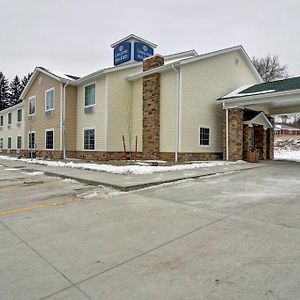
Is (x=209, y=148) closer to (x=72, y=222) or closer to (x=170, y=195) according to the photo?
(x=170, y=195)

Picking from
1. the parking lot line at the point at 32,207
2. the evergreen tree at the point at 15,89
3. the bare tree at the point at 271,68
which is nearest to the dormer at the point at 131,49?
the parking lot line at the point at 32,207

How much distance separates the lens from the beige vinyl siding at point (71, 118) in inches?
727

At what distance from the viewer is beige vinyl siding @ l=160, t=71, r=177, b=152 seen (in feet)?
46.7

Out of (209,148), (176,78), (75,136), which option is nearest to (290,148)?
(209,148)

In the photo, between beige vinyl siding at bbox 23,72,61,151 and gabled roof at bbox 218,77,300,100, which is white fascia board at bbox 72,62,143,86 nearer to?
beige vinyl siding at bbox 23,72,61,151

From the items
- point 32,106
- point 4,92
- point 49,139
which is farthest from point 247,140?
point 4,92

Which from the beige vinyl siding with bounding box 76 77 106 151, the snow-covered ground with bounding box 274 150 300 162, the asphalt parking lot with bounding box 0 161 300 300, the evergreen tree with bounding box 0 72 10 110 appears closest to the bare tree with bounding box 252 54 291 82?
the snow-covered ground with bounding box 274 150 300 162

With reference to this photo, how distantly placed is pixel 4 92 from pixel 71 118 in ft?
168

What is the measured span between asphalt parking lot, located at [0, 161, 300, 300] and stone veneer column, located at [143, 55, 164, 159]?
9.19 m

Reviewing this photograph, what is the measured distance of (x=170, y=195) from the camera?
598 cm

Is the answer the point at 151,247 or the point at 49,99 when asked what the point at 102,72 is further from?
the point at 151,247

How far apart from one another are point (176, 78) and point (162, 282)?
42.7 feet

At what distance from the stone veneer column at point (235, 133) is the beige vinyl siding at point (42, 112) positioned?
11.9 m

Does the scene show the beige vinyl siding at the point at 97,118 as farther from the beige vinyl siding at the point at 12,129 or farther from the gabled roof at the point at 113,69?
the beige vinyl siding at the point at 12,129
